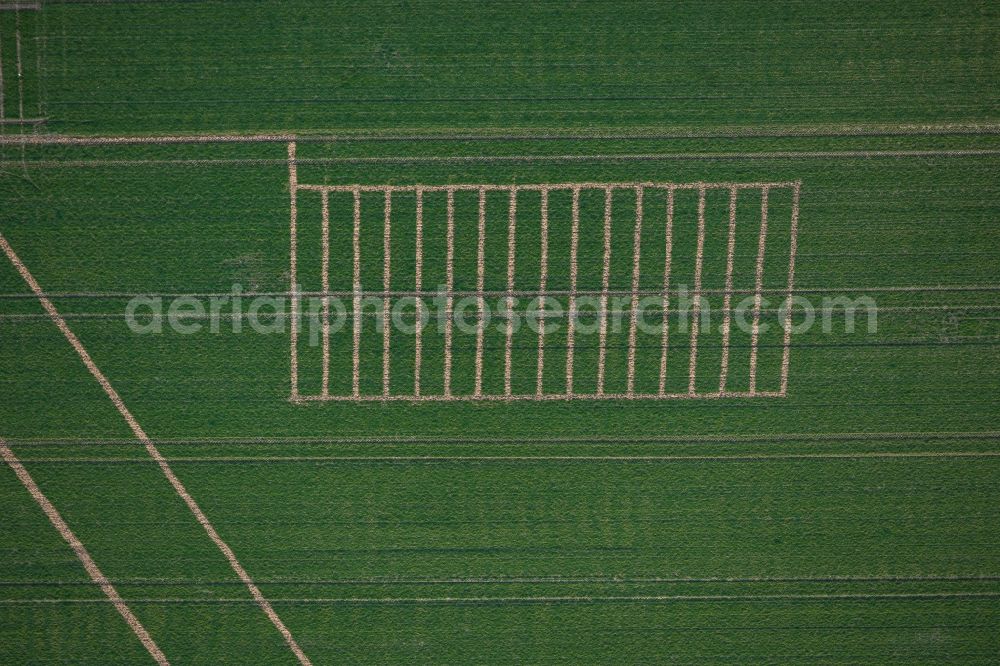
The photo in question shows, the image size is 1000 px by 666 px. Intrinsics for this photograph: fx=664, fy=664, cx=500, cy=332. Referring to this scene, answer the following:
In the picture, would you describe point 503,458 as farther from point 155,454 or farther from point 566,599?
point 155,454

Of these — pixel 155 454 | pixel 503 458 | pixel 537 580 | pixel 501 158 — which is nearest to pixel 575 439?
pixel 503 458

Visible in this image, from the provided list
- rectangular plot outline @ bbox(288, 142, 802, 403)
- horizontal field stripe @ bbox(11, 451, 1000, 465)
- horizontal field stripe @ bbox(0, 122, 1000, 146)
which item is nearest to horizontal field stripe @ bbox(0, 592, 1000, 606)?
horizontal field stripe @ bbox(11, 451, 1000, 465)

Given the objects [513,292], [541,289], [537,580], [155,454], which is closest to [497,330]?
[513,292]

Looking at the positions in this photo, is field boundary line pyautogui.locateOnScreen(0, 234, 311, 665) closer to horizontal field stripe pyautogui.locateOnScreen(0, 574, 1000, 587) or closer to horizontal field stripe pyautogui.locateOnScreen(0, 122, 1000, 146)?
horizontal field stripe pyautogui.locateOnScreen(0, 574, 1000, 587)

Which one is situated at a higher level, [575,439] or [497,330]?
[497,330]

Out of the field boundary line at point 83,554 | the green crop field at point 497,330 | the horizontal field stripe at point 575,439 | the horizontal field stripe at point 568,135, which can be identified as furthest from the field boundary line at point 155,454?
the horizontal field stripe at point 568,135

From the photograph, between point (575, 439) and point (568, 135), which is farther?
point (575, 439)

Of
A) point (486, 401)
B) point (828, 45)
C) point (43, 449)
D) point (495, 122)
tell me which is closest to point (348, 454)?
point (486, 401)

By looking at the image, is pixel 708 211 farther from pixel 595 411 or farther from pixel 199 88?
pixel 199 88

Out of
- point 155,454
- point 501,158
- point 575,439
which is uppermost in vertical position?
point 501,158
